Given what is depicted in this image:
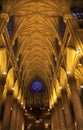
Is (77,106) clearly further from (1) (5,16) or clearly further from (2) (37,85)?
(2) (37,85)

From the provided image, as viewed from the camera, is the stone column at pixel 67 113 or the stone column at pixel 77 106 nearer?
the stone column at pixel 77 106

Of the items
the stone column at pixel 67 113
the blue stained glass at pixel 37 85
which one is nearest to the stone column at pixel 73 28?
the stone column at pixel 67 113

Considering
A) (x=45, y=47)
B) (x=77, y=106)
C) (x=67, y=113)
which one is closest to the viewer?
(x=77, y=106)

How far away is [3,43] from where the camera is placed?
18812 millimetres

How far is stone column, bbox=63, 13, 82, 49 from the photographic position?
16.8 meters

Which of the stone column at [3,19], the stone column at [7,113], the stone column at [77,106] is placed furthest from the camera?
the stone column at [7,113]

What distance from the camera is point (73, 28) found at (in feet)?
57.5

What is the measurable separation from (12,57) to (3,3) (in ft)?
21.0

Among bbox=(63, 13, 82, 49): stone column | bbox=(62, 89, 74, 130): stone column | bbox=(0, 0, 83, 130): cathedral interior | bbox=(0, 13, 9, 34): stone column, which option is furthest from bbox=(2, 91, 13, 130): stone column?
bbox=(63, 13, 82, 49): stone column

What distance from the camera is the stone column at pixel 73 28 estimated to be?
55.1 ft

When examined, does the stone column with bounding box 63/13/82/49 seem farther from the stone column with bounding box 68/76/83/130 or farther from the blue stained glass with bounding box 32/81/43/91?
the blue stained glass with bounding box 32/81/43/91

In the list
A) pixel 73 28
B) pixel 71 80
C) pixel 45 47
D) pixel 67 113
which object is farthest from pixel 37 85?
pixel 73 28

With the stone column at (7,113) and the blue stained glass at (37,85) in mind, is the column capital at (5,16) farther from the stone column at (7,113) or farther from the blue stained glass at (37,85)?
the blue stained glass at (37,85)

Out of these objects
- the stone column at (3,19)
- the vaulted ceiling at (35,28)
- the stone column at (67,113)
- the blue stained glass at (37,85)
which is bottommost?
the stone column at (67,113)
